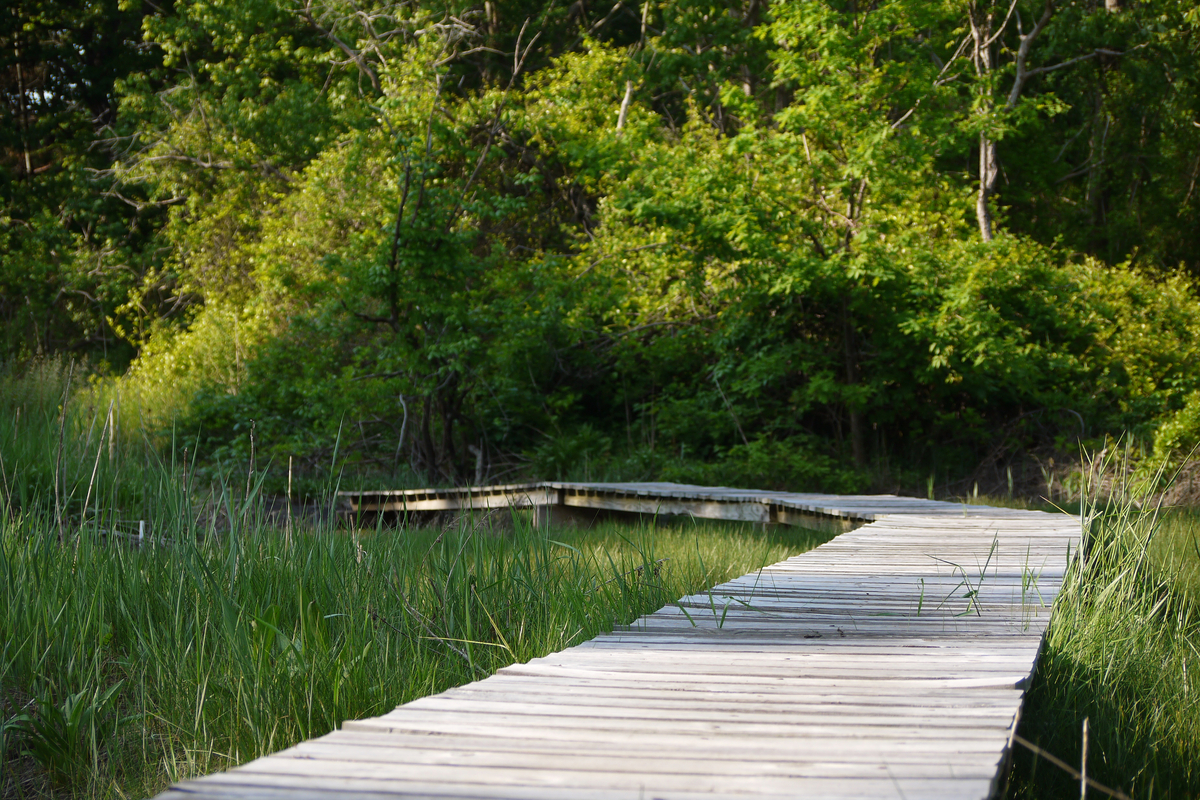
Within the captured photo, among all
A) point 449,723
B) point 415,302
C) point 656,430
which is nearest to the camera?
point 449,723

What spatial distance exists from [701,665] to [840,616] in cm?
74

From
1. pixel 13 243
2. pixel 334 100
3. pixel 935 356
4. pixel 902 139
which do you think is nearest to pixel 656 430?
pixel 935 356

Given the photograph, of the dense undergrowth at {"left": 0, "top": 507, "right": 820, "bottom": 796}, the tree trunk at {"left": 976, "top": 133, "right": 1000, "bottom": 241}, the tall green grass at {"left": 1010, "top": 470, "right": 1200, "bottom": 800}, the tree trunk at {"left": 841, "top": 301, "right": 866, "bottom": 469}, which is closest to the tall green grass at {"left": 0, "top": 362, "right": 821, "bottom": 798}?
Result: the dense undergrowth at {"left": 0, "top": 507, "right": 820, "bottom": 796}

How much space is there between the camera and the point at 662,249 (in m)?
10.6

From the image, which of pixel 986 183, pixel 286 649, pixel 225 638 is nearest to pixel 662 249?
pixel 986 183

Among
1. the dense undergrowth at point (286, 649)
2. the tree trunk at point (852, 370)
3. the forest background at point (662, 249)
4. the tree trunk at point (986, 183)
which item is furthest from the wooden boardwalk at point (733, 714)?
the tree trunk at point (986, 183)

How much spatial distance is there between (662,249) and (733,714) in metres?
9.19

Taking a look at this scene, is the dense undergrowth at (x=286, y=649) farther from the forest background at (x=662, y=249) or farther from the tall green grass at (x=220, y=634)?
the forest background at (x=662, y=249)

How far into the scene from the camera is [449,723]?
1.63m

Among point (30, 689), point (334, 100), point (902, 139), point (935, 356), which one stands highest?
point (334, 100)

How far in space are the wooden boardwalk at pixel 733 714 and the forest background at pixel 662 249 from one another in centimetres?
468

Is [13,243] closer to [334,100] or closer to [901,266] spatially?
[334,100]

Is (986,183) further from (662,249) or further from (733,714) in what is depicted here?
(733,714)

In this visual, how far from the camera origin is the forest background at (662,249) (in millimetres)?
9578
